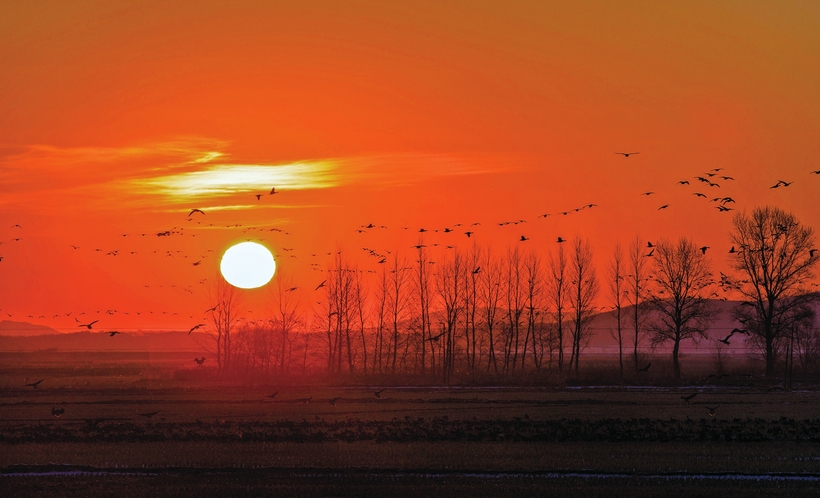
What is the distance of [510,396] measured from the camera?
63.3 m

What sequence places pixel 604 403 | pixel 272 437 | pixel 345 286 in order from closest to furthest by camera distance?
pixel 272 437
pixel 604 403
pixel 345 286

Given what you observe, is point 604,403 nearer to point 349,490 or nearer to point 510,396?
point 510,396

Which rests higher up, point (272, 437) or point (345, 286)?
point (345, 286)

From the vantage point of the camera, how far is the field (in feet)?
90.0

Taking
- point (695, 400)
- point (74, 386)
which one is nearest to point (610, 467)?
point (695, 400)

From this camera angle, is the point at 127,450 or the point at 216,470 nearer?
the point at 216,470

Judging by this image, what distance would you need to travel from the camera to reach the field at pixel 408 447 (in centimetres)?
2742

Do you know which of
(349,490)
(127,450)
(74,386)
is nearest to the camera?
(349,490)

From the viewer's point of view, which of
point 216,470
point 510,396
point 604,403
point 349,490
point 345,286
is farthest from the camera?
point 345,286

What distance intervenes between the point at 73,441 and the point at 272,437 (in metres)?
8.12

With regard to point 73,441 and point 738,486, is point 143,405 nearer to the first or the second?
point 73,441

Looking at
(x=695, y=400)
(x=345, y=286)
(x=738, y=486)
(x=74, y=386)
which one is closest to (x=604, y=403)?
(x=695, y=400)

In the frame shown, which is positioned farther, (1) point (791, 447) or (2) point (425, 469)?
(1) point (791, 447)

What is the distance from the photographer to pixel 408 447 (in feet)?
115
